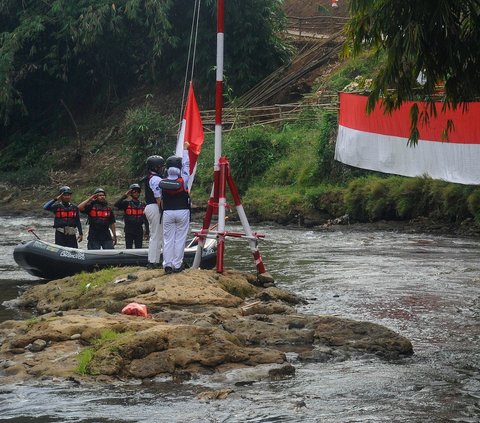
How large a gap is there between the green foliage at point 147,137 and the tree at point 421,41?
24.9 m

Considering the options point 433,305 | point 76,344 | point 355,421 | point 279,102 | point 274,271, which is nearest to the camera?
point 355,421

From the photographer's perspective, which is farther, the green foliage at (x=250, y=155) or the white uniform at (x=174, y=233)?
the green foliage at (x=250, y=155)

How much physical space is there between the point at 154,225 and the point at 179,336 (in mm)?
4665

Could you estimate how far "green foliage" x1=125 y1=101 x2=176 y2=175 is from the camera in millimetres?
34781

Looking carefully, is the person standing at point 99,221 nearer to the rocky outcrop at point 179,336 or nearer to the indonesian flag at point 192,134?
the indonesian flag at point 192,134

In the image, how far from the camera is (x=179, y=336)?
404 inches

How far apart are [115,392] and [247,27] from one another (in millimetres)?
29890

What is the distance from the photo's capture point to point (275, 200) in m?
30.3

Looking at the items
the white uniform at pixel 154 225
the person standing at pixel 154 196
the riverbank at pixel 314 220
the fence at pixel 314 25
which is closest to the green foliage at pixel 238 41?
the fence at pixel 314 25

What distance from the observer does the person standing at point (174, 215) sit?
1372cm

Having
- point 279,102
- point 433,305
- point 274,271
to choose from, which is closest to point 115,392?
point 433,305

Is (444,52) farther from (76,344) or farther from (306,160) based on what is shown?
(306,160)

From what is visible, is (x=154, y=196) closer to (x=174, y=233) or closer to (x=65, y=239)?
(x=174, y=233)

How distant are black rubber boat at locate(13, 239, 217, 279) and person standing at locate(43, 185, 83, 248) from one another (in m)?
0.58
